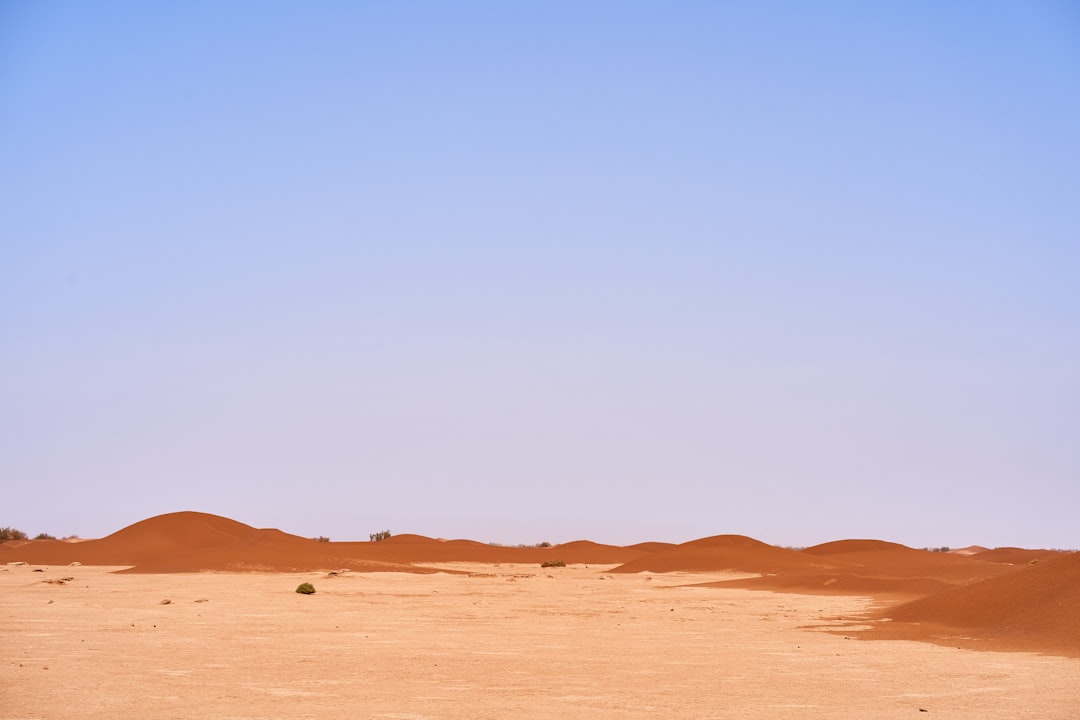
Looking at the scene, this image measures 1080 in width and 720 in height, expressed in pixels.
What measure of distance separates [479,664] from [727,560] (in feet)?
137

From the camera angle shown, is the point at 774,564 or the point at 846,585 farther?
the point at 774,564

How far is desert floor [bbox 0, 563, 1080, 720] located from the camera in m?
12.8

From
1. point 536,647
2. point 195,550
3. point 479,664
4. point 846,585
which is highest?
point 195,550

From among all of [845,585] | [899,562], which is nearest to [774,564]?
[899,562]

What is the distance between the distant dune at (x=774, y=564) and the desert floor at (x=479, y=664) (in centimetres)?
230

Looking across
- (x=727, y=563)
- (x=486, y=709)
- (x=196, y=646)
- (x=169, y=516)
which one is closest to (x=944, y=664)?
(x=486, y=709)

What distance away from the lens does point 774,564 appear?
5656cm

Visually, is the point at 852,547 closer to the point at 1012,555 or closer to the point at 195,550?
the point at 1012,555

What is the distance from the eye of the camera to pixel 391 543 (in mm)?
71375

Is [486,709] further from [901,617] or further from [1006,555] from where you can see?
[1006,555]

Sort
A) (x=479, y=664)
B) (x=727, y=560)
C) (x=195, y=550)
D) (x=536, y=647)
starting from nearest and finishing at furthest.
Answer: (x=479, y=664), (x=536, y=647), (x=195, y=550), (x=727, y=560)

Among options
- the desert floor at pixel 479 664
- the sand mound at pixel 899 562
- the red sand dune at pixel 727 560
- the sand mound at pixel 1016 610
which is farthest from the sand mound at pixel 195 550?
the sand mound at pixel 1016 610

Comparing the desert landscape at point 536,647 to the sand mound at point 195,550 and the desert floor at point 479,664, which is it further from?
the sand mound at point 195,550

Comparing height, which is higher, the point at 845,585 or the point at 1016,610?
the point at 845,585
